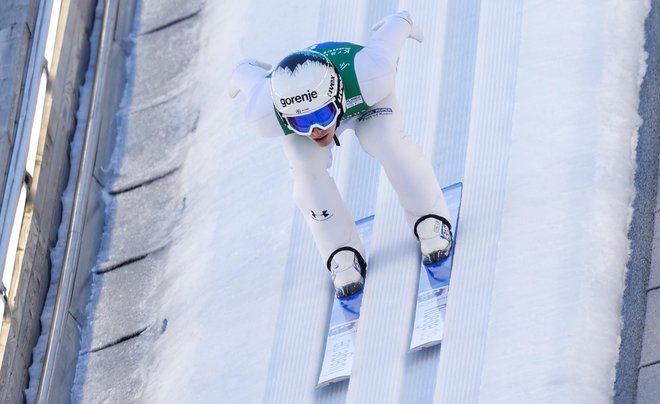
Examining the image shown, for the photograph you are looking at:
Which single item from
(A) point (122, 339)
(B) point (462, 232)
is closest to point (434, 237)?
(B) point (462, 232)

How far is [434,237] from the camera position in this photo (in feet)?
15.8

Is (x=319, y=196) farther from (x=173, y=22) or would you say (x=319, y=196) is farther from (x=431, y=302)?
(x=173, y=22)

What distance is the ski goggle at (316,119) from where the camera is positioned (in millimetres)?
4312

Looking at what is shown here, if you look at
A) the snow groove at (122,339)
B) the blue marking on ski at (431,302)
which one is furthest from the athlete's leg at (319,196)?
the snow groove at (122,339)

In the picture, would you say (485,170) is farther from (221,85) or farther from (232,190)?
(221,85)

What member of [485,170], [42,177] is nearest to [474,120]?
[485,170]

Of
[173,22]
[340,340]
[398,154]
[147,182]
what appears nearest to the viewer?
[398,154]

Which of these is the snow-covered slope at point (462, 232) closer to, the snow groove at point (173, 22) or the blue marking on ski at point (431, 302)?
the blue marking on ski at point (431, 302)

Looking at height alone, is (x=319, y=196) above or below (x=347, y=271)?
above

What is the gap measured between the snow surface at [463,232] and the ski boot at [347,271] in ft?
0.21

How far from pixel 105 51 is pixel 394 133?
Answer: 2319mm

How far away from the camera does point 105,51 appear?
6.52m

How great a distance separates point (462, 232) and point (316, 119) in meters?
0.88

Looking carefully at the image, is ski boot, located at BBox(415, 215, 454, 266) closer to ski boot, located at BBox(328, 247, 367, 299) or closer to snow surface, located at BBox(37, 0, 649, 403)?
snow surface, located at BBox(37, 0, 649, 403)
